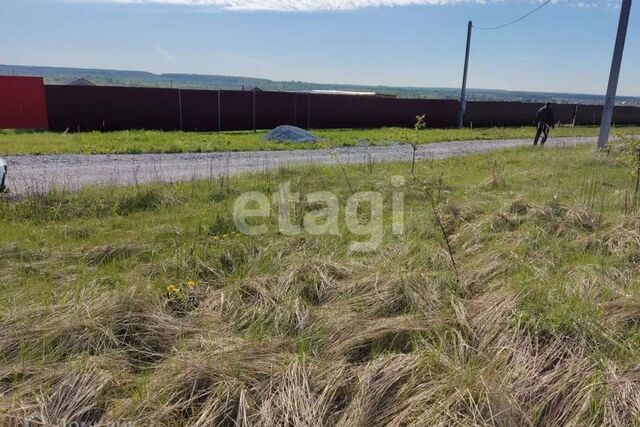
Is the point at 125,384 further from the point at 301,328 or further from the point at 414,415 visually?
A: the point at 414,415

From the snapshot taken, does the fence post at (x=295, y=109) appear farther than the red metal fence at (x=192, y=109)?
Yes

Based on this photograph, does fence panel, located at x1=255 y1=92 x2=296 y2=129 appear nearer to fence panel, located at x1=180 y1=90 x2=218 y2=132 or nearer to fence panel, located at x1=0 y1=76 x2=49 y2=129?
fence panel, located at x1=180 y1=90 x2=218 y2=132

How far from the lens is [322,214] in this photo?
18.3ft

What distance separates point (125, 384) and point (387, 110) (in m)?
21.9

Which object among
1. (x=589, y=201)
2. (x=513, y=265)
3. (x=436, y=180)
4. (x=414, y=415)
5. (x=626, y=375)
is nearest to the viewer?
(x=414, y=415)

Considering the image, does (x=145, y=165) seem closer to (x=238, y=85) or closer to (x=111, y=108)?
(x=111, y=108)

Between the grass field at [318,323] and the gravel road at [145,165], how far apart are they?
285 centimetres

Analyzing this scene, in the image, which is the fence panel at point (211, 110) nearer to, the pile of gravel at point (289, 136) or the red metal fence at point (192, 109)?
the red metal fence at point (192, 109)

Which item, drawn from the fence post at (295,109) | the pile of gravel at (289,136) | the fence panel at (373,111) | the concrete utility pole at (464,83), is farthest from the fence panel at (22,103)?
the concrete utility pole at (464,83)

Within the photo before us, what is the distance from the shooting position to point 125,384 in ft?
7.91

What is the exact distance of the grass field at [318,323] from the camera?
7.43 ft

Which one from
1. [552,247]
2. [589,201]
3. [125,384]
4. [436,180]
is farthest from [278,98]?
[125,384]

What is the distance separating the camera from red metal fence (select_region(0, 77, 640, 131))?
50.7 ft

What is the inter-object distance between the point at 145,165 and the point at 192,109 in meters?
8.59
